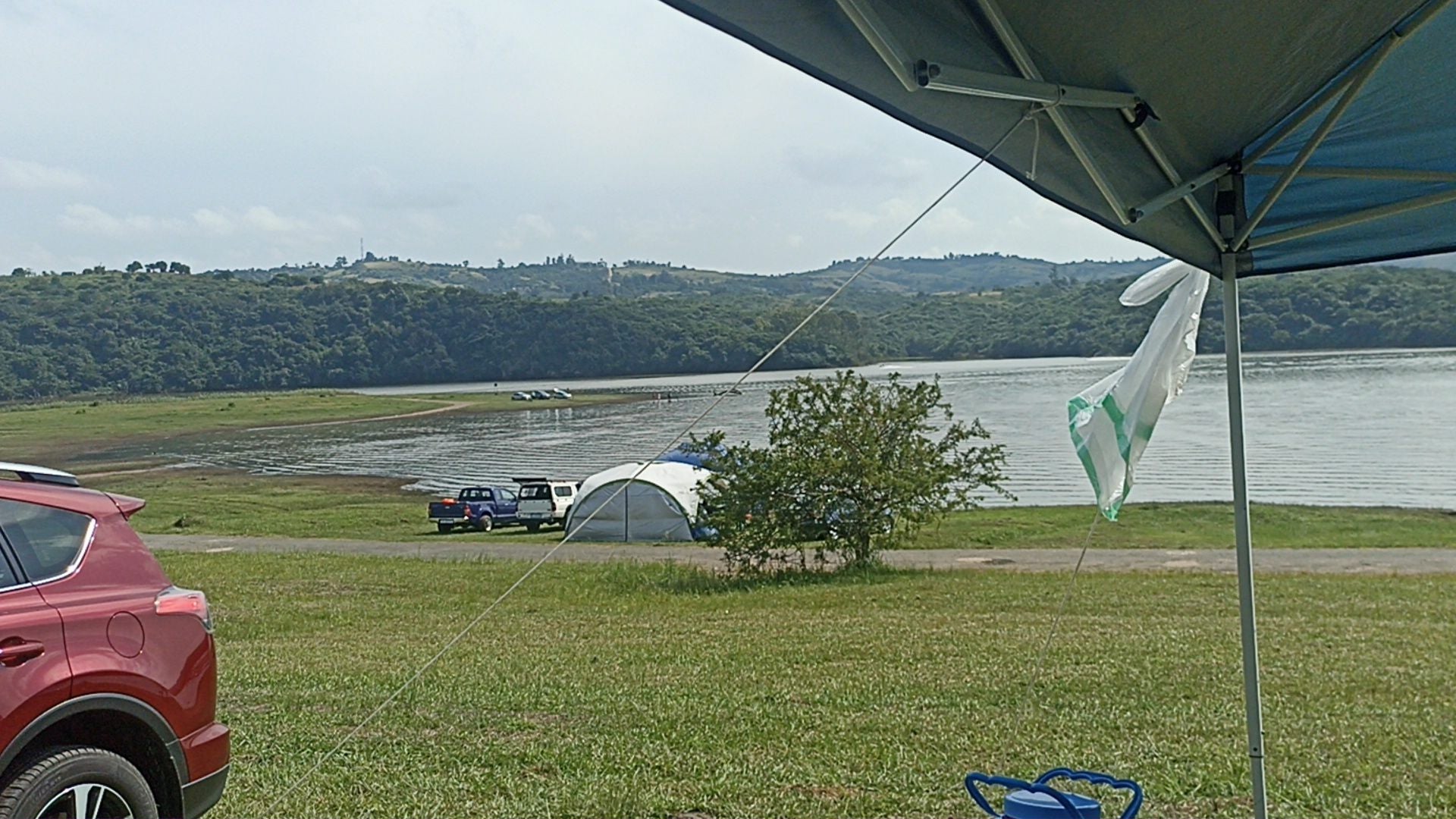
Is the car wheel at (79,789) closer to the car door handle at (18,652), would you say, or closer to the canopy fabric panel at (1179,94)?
the car door handle at (18,652)

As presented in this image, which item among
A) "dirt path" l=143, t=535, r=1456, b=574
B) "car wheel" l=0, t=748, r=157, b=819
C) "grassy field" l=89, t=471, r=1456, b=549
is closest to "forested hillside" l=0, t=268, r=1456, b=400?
"grassy field" l=89, t=471, r=1456, b=549

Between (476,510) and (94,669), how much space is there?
2652 cm

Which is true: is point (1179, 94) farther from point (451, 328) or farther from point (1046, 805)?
point (451, 328)

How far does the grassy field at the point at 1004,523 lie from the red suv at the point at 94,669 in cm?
1933

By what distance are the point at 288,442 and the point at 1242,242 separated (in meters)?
67.5

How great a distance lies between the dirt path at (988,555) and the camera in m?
17.8

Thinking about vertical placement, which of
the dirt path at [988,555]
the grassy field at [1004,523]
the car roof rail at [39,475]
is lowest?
the grassy field at [1004,523]

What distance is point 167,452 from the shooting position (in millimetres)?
60625

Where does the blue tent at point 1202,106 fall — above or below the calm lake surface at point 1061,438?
above

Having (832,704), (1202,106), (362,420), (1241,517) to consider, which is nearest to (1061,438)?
(362,420)

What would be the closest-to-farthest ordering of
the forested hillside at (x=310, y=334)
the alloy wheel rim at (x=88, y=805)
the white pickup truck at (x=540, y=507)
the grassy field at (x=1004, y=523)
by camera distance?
the alloy wheel rim at (x=88, y=805) < the grassy field at (x=1004, y=523) < the white pickup truck at (x=540, y=507) < the forested hillside at (x=310, y=334)

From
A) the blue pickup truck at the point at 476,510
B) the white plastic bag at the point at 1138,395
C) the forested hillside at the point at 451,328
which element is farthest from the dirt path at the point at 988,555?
the forested hillside at the point at 451,328

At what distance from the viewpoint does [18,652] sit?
359cm

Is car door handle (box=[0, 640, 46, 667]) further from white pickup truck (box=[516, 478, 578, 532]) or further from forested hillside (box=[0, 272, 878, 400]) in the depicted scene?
forested hillside (box=[0, 272, 878, 400])
